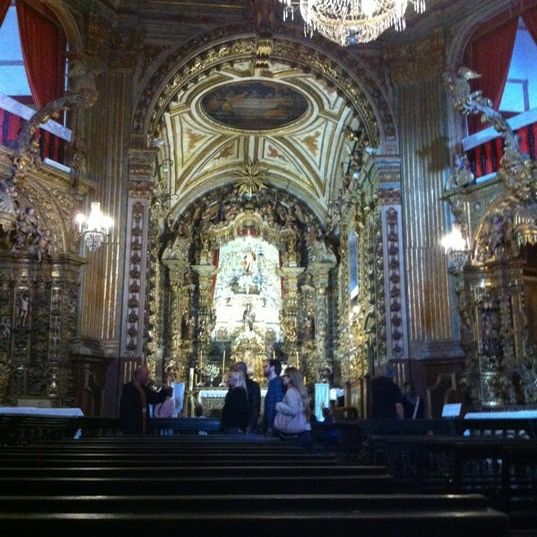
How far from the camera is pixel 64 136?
1181cm

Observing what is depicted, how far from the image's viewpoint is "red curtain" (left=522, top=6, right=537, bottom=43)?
11391mm

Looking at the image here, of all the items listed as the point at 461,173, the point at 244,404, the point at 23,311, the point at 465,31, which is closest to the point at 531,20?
the point at 465,31

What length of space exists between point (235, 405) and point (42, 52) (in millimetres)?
7719

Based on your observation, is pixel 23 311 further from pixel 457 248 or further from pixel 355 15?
pixel 457 248

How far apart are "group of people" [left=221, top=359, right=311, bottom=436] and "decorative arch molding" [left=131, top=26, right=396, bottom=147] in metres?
6.63

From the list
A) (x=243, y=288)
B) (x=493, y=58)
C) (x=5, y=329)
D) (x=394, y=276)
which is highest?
(x=493, y=58)

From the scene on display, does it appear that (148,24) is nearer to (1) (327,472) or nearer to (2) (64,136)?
(2) (64,136)

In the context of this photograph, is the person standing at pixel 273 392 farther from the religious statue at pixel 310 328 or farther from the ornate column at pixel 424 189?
the religious statue at pixel 310 328

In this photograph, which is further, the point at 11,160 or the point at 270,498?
the point at 11,160

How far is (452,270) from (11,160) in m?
7.26

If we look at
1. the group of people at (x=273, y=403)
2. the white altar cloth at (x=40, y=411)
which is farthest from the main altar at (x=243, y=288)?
the group of people at (x=273, y=403)

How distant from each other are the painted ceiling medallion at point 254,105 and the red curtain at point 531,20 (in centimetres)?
717

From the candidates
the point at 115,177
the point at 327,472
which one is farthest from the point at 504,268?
the point at 327,472

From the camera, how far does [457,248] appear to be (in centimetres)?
1077
